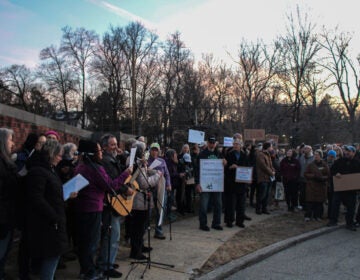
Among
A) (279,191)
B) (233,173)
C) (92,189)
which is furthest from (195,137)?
(92,189)

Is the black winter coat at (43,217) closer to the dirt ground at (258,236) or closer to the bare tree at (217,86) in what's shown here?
the dirt ground at (258,236)

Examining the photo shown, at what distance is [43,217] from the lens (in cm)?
394

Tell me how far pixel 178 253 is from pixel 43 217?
314 centimetres

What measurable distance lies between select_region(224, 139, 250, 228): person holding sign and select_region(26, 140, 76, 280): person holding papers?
5194mm

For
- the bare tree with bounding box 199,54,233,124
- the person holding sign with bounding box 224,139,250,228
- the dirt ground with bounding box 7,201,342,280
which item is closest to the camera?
the dirt ground with bounding box 7,201,342,280

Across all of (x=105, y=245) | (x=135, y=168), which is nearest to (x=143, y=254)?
(x=105, y=245)

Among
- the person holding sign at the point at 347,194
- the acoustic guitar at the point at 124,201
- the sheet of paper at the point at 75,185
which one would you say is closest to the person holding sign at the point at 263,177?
the person holding sign at the point at 347,194

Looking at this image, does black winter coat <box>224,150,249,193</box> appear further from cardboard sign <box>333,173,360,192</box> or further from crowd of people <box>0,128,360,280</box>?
cardboard sign <box>333,173,360,192</box>

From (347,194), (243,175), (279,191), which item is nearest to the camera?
(243,175)

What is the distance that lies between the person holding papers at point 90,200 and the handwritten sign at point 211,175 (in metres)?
3.70

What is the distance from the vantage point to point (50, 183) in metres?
4.04

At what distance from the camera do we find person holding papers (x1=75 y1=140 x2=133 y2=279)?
4.74m

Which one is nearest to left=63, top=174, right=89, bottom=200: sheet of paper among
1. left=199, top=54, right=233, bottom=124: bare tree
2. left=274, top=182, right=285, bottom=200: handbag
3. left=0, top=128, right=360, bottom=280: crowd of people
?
left=0, top=128, right=360, bottom=280: crowd of people

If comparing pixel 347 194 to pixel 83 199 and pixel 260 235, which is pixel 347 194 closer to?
pixel 260 235
